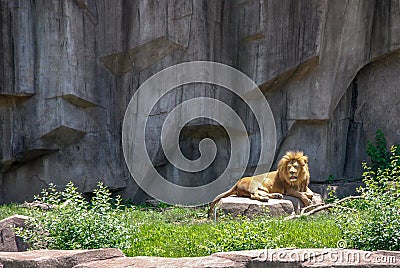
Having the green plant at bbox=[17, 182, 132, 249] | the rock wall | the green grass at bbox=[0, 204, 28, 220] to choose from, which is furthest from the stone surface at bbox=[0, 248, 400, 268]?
the rock wall

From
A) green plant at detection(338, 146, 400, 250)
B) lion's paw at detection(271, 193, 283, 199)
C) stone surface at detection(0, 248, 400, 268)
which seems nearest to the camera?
stone surface at detection(0, 248, 400, 268)

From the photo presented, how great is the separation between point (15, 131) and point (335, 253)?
25.4 ft

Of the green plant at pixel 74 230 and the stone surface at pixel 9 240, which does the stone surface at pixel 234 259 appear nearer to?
the green plant at pixel 74 230

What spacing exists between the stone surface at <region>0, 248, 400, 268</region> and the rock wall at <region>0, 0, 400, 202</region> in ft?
20.8

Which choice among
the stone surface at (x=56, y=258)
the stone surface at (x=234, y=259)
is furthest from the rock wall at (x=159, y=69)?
the stone surface at (x=234, y=259)

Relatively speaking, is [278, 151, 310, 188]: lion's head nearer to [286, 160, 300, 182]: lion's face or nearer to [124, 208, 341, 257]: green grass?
[286, 160, 300, 182]: lion's face

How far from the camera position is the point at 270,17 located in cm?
1074

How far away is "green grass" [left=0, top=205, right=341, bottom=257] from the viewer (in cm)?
486

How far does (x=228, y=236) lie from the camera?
16.1ft

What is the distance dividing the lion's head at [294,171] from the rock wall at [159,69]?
2020 mm

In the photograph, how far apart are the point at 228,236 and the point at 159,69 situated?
20.5 feet

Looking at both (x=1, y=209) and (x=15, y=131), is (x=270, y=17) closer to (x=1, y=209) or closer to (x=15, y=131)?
(x=15, y=131)

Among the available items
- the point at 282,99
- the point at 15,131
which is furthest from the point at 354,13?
the point at 15,131

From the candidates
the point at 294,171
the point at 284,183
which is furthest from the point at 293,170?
the point at 284,183
